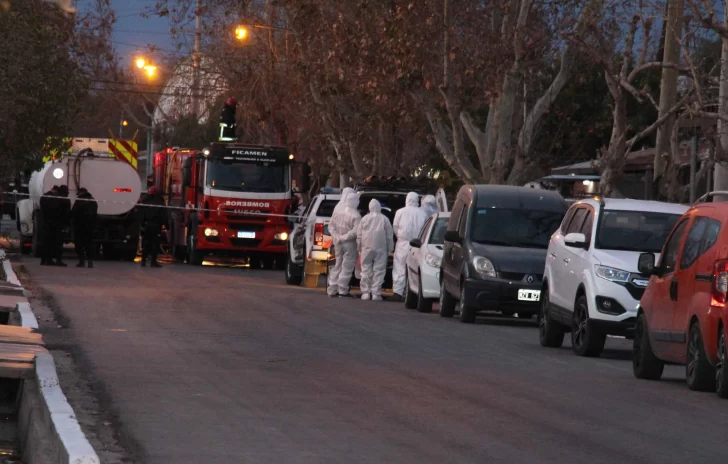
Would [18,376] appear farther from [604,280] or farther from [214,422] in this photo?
[604,280]

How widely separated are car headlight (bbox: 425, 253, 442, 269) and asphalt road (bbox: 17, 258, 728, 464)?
222 cm

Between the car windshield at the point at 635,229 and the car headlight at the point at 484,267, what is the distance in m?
3.56

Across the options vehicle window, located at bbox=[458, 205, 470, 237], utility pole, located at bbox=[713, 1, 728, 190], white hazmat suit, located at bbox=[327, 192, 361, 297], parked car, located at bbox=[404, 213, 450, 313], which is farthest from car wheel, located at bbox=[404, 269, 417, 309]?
utility pole, located at bbox=[713, 1, 728, 190]

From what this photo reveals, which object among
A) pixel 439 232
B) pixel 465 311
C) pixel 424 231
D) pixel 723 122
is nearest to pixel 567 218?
pixel 465 311

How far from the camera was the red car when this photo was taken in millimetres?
12586

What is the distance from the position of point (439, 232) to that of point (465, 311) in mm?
3871

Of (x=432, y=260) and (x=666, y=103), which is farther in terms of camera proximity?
(x=666, y=103)

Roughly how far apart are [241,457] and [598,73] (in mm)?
44028

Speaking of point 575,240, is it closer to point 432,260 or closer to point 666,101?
point 432,260

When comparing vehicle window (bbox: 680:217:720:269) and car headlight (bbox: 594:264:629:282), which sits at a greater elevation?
vehicle window (bbox: 680:217:720:269)

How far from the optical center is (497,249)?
70.1 ft

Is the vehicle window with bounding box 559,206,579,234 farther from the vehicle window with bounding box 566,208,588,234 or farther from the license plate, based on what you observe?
the license plate

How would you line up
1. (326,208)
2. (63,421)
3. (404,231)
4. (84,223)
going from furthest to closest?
(84,223), (326,208), (404,231), (63,421)

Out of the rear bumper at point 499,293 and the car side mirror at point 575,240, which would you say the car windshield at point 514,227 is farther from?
the car side mirror at point 575,240
